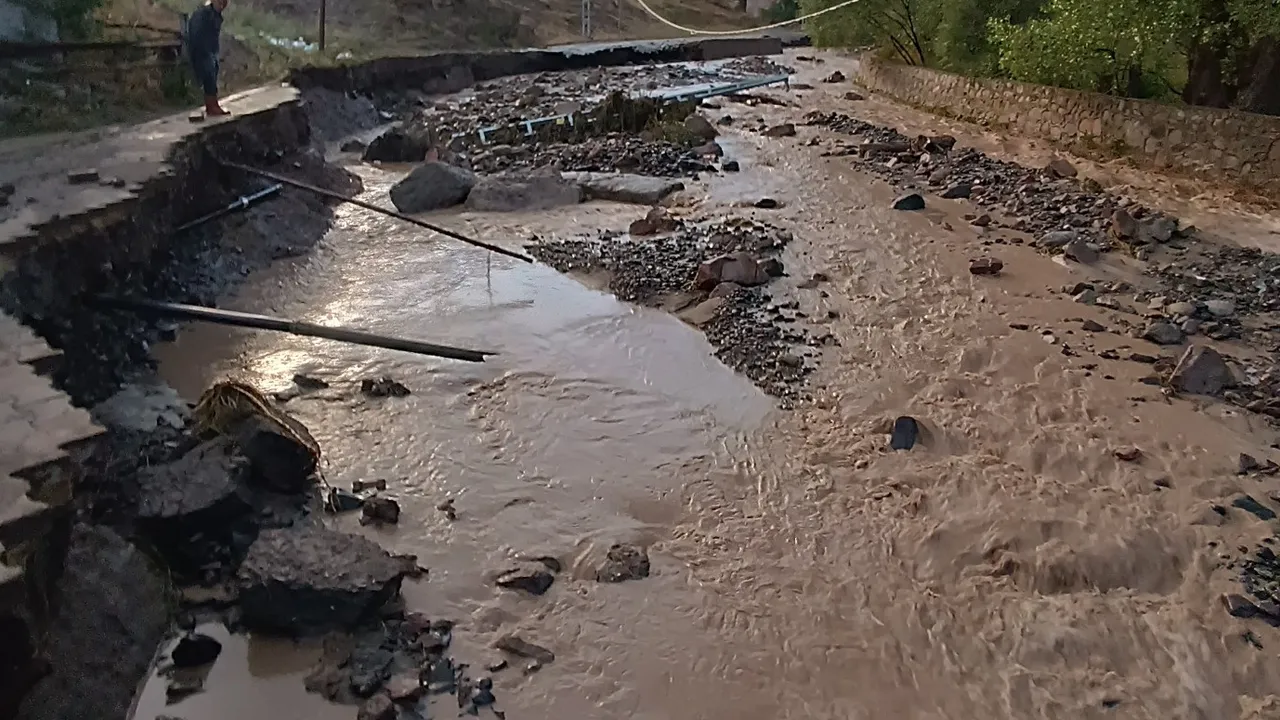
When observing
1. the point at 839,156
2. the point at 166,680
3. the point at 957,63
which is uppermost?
the point at 957,63

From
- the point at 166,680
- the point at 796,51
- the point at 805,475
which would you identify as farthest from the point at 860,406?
the point at 796,51

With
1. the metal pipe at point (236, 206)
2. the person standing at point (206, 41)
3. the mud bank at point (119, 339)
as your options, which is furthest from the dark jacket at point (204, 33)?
the metal pipe at point (236, 206)

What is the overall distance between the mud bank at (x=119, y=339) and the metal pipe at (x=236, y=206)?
0.08 m

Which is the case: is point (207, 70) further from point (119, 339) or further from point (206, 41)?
point (119, 339)

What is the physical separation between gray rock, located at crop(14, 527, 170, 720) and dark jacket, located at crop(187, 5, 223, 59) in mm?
7376

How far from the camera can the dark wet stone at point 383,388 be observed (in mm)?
7105

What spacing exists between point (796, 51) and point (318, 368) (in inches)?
1122

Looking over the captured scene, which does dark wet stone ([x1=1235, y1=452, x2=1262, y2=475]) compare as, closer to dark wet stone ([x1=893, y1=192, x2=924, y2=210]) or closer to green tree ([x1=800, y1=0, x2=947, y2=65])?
A: dark wet stone ([x1=893, y1=192, x2=924, y2=210])

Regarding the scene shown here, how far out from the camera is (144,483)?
534cm

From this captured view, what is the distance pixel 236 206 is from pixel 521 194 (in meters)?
3.43

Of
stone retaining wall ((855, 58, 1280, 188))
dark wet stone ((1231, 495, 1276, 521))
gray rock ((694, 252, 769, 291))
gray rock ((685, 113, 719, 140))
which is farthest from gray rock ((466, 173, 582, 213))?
dark wet stone ((1231, 495, 1276, 521))

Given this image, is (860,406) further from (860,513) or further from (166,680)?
(166,680)

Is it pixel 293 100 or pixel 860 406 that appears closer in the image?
pixel 860 406

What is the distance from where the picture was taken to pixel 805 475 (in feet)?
20.2
